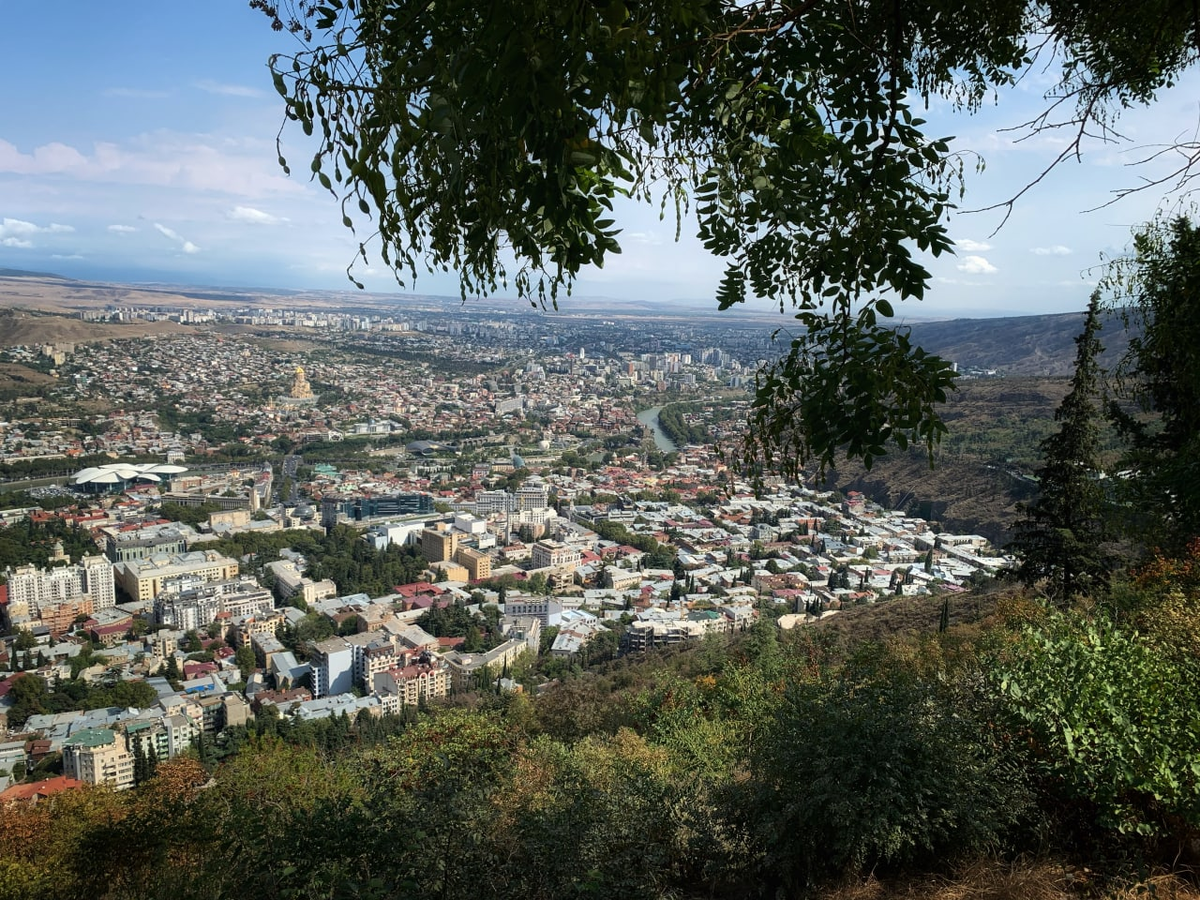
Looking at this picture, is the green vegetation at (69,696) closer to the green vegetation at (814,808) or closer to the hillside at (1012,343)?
the green vegetation at (814,808)

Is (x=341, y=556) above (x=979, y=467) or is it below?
below

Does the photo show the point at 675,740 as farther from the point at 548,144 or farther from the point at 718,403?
the point at 718,403

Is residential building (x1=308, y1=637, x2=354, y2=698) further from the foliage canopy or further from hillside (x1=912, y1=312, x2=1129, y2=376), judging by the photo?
hillside (x1=912, y1=312, x2=1129, y2=376)

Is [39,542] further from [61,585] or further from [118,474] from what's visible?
[118,474]

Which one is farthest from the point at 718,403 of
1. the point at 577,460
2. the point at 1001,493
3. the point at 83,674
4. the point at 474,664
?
the point at 83,674

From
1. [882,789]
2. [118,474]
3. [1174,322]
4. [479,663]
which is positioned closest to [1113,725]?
[882,789]

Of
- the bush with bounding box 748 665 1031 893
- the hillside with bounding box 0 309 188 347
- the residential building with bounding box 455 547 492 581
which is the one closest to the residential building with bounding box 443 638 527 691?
the residential building with bounding box 455 547 492 581

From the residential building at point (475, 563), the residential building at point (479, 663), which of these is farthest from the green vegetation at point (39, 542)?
the residential building at point (479, 663)
